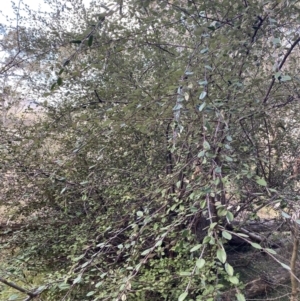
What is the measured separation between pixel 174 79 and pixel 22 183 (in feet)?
5.20

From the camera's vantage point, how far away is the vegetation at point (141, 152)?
1.21 metres

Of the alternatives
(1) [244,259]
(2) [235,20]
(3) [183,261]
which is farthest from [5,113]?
(1) [244,259]

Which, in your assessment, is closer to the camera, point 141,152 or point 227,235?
point 227,235

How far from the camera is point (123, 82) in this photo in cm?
182

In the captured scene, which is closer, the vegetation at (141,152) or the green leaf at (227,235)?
the green leaf at (227,235)

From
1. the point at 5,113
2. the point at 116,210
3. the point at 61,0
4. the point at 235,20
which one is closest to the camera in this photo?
the point at 235,20

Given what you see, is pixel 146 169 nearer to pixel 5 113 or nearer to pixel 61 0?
pixel 5 113

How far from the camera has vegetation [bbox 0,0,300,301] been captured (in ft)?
3.96

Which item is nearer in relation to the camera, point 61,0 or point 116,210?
point 116,210

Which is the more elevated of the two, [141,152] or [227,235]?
[141,152]

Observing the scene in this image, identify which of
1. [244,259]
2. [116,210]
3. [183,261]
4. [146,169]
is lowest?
[244,259]

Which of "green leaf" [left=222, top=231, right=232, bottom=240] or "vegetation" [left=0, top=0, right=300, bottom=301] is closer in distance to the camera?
"green leaf" [left=222, top=231, right=232, bottom=240]

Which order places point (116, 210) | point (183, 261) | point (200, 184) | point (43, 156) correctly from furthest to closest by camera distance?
point (43, 156)
point (116, 210)
point (183, 261)
point (200, 184)

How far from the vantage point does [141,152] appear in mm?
2104
